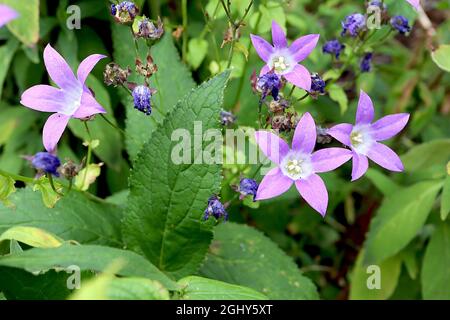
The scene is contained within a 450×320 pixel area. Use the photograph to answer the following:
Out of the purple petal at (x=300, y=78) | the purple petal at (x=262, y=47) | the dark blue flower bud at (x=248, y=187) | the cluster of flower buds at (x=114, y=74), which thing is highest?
the purple petal at (x=262, y=47)

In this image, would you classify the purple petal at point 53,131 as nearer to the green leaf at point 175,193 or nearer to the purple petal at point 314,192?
the green leaf at point 175,193

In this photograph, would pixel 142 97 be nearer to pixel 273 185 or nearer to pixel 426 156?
pixel 273 185

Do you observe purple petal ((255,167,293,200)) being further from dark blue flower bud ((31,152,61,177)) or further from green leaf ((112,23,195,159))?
green leaf ((112,23,195,159))

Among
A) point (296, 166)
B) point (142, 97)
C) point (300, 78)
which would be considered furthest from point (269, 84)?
point (142, 97)

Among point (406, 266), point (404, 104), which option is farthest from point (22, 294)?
point (404, 104)

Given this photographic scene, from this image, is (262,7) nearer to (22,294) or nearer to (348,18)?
(348,18)

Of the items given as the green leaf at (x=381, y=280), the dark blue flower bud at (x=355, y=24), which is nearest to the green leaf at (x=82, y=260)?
the dark blue flower bud at (x=355, y=24)
